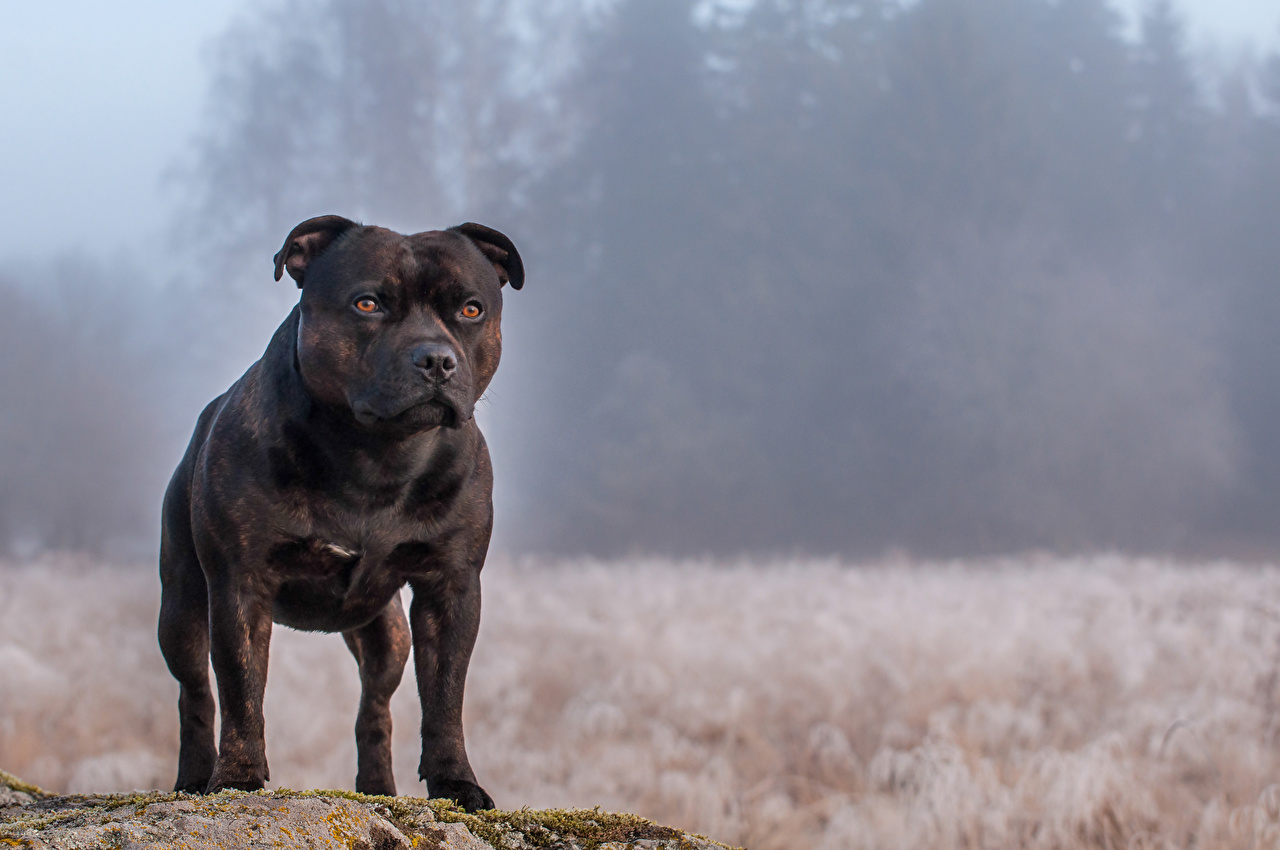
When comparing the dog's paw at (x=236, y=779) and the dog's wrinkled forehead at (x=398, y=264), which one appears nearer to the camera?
→ the dog's paw at (x=236, y=779)

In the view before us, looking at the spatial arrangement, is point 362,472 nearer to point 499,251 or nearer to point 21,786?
point 499,251

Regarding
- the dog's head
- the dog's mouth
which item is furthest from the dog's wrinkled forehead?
the dog's mouth

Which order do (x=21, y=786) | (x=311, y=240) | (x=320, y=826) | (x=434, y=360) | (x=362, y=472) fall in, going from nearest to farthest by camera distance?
(x=320, y=826), (x=434, y=360), (x=362, y=472), (x=311, y=240), (x=21, y=786)

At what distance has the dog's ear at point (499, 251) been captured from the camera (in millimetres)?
5523

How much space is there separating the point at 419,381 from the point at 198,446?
84.2 inches

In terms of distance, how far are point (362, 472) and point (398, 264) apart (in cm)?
105

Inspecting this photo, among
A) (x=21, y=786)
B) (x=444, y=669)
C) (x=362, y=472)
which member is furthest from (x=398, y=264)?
(x=21, y=786)

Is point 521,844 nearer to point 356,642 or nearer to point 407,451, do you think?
point 407,451

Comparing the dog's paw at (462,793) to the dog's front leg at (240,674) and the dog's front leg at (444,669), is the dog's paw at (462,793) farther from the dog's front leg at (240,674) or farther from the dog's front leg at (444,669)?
the dog's front leg at (240,674)

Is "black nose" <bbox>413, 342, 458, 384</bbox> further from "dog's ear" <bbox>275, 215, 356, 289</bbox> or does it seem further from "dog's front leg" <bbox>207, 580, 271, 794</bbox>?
"dog's front leg" <bbox>207, 580, 271, 794</bbox>

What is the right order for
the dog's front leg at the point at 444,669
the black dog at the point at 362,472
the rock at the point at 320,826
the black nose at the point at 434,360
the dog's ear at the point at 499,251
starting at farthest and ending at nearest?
the dog's ear at the point at 499,251 < the dog's front leg at the point at 444,669 < the black dog at the point at 362,472 < the black nose at the point at 434,360 < the rock at the point at 320,826

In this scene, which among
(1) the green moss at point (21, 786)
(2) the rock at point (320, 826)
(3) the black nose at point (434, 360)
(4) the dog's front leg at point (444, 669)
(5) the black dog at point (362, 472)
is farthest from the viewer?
(1) the green moss at point (21, 786)

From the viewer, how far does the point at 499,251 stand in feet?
18.5

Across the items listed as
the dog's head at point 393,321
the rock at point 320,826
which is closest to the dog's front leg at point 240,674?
the rock at point 320,826
